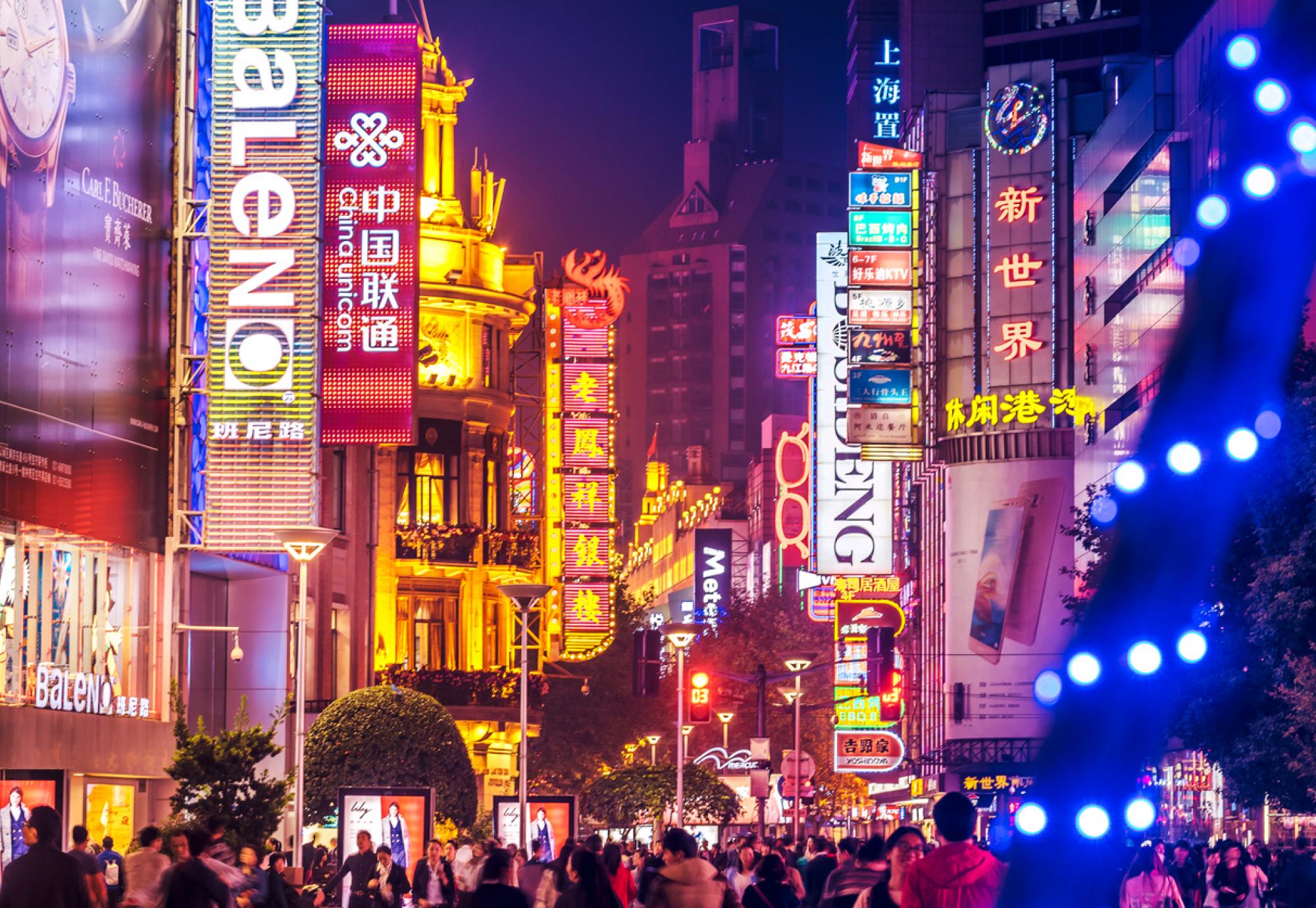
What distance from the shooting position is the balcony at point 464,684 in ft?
177

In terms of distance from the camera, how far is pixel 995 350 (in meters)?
80.9

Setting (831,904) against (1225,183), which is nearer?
(1225,183)

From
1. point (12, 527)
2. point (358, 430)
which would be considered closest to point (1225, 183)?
point (12, 527)

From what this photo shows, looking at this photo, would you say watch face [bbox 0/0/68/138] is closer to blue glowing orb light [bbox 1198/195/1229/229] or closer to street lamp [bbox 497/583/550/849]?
street lamp [bbox 497/583/550/849]

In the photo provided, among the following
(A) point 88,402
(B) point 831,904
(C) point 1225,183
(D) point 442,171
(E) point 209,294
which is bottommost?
(B) point 831,904

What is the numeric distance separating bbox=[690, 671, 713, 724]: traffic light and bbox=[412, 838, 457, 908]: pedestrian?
17.6 m

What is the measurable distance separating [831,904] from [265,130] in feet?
85.7

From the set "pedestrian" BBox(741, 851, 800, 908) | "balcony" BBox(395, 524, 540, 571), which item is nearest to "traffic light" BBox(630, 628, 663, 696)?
"balcony" BBox(395, 524, 540, 571)

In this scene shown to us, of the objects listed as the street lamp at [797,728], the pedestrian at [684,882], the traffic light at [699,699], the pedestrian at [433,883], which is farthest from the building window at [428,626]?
the pedestrian at [684,882]

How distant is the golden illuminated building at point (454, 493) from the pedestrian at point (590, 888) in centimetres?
4013

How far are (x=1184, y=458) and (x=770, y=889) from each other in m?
12.3

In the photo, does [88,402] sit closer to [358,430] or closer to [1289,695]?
[358,430]

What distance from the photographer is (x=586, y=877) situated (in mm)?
14461

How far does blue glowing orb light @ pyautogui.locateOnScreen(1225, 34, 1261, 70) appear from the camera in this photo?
434 centimetres
